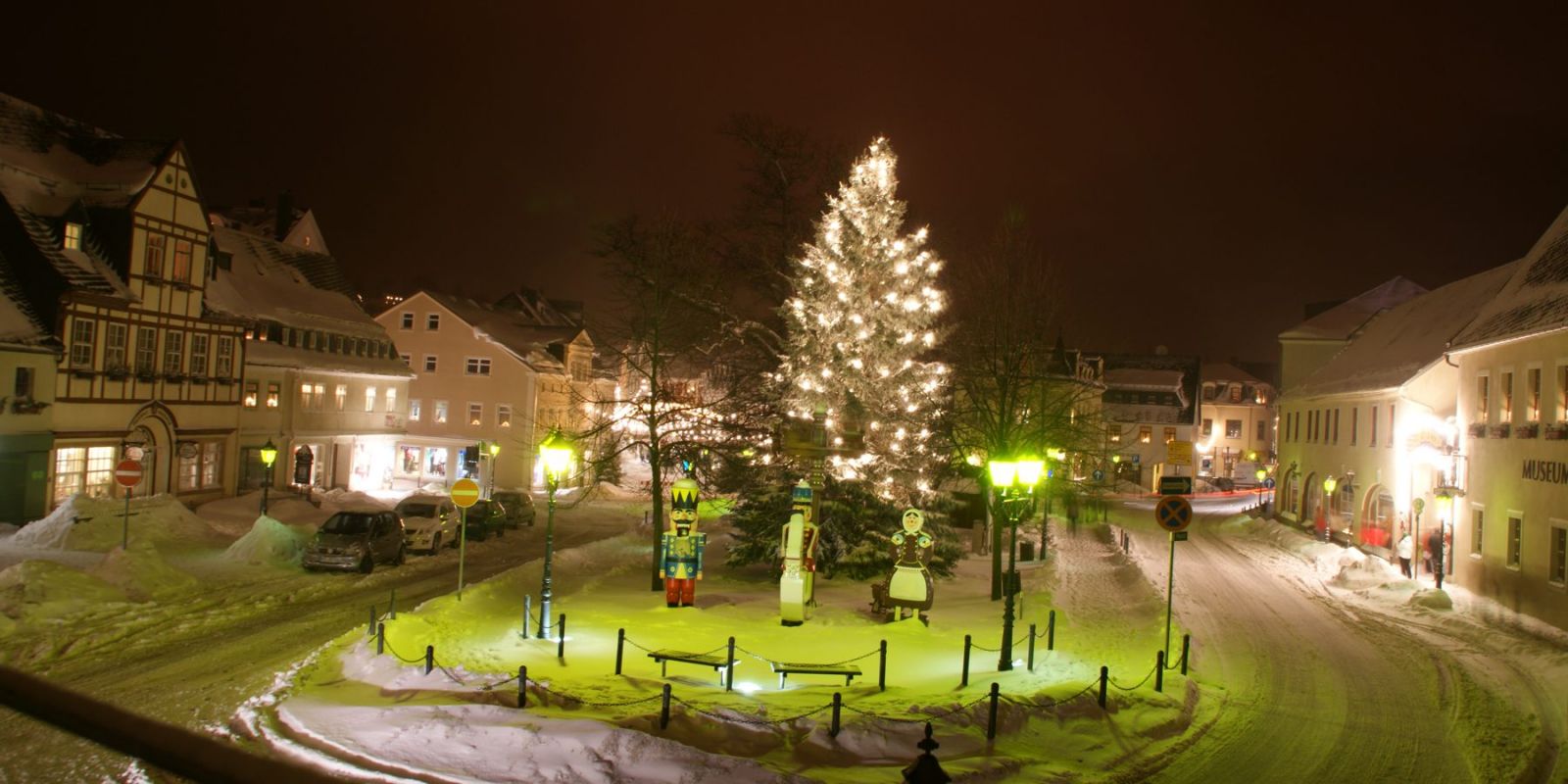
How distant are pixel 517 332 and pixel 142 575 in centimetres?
3978

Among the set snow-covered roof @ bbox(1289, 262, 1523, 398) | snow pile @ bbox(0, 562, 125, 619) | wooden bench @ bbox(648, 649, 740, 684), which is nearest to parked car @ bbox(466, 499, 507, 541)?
snow pile @ bbox(0, 562, 125, 619)

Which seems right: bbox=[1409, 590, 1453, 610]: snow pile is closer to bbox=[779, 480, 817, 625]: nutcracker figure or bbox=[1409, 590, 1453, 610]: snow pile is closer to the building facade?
bbox=[779, 480, 817, 625]: nutcracker figure

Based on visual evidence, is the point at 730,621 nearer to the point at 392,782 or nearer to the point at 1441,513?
the point at 392,782

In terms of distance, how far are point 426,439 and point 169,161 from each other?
24.8m

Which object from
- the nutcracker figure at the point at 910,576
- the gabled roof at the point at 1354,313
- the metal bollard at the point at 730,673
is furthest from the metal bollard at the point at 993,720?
the gabled roof at the point at 1354,313

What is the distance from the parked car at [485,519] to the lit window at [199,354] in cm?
1052

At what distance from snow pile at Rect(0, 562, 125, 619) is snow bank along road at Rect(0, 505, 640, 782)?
0.55m

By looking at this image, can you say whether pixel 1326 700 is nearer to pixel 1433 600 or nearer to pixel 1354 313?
pixel 1433 600

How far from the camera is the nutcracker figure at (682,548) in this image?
2098 centimetres

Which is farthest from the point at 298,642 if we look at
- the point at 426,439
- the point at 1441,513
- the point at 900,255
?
the point at 426,439

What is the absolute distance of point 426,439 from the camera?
2222 inches

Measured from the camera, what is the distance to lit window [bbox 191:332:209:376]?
3591cm

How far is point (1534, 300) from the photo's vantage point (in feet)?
84.5

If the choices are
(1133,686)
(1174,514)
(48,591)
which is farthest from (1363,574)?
(48,591)
